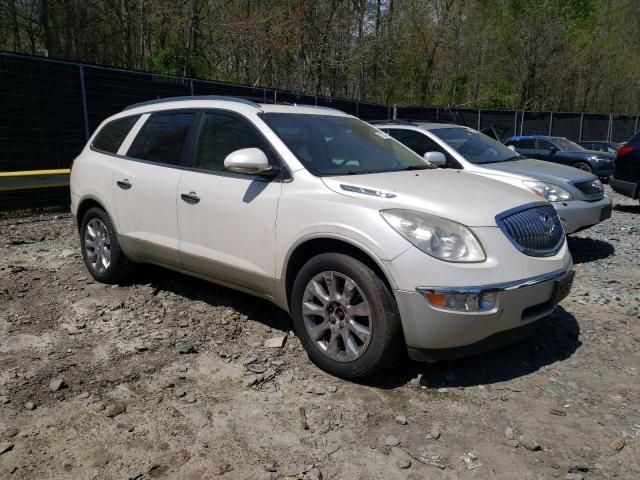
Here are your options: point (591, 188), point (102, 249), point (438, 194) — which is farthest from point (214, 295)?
point (591, 188)

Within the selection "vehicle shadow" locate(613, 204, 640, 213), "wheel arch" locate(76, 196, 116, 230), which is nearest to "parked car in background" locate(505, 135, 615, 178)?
"vehicle shadow" locate(613, 204, 640, 213)

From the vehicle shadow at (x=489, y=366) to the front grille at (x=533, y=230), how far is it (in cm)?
76

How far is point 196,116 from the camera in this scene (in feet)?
14.1

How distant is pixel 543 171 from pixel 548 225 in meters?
3.50

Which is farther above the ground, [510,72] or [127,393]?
[510,72]

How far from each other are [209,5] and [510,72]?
21.0 meters

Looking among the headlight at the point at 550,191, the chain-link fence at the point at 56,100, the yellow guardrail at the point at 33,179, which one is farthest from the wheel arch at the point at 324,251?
the yellow guardrail at the point at 33,179

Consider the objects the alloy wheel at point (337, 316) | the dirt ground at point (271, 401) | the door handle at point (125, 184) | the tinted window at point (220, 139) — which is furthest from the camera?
the door handle at point (125, 184)

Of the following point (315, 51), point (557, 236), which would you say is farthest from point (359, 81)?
point (557, 236)

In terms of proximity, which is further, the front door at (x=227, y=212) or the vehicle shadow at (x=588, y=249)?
the vehicle shadow at (x=588, y=249)

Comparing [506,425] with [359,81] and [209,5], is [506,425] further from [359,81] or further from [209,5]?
[359,81]

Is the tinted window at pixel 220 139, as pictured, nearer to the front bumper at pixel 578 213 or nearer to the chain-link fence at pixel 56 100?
the front bumper at pixel 578 213

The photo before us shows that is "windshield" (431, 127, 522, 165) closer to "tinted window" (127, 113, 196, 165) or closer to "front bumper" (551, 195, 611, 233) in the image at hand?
"front bumper" (551, 195, 611, 233)

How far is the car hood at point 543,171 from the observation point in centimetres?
646
